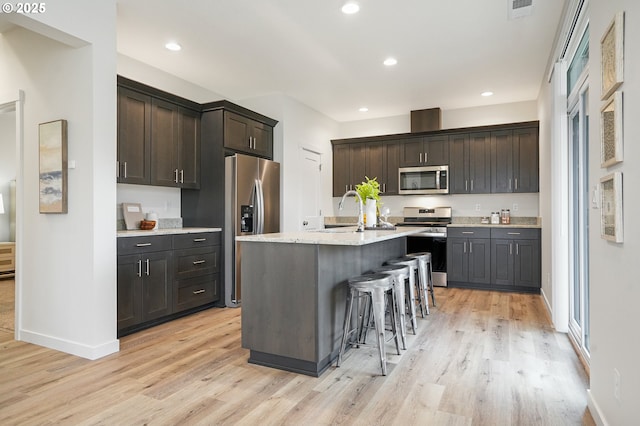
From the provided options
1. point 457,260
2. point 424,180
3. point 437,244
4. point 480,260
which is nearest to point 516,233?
point 480,260

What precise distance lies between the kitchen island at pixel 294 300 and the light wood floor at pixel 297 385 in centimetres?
13

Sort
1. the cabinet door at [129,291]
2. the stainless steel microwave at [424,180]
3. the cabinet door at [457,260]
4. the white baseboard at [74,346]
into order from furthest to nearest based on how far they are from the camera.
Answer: the stainless steel microwave at [424,180]
the cabinet door at [457,260]
the cabinet door at [129,291]
the white baseboard at [74,346]

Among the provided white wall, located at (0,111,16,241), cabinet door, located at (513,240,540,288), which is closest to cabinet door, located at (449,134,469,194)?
cabinet door, located at (513,240,540,288)

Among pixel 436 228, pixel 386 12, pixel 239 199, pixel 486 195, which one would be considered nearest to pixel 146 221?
pixel 239 199

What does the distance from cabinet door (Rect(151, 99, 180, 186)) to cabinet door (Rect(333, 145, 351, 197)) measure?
3.22 meters

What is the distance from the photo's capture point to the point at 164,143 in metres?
4.21

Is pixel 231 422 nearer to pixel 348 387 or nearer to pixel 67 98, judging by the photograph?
pixel 348 387

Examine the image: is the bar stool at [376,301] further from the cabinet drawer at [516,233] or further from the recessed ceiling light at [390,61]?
the cabinet drawer at [516,233]

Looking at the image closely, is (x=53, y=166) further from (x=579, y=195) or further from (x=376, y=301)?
(x=579, y=195)

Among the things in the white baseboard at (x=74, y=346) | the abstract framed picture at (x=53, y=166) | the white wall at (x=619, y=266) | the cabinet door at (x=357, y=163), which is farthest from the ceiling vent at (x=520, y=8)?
the white baseboard at (x=74, y=346)

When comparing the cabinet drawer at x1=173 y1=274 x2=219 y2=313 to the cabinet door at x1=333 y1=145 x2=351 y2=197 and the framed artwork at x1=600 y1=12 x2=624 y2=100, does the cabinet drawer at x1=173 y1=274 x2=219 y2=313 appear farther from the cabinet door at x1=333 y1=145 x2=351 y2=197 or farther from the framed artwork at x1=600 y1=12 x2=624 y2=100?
the framed artwork at x1=600 y1=12 x2=624 y2=100

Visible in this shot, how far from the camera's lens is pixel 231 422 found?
2.02m

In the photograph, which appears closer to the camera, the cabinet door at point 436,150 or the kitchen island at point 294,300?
the kitchen island at point 294,300

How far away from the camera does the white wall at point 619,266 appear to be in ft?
4.84
